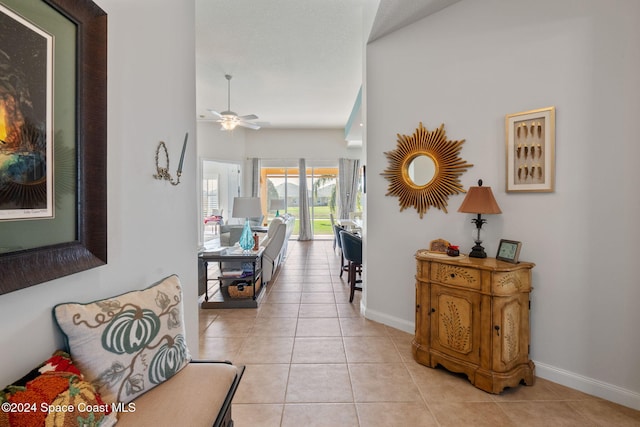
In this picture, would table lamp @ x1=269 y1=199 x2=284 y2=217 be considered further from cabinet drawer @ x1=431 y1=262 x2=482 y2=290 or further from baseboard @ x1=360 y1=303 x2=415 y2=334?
cabinet drawer @ x1=431 y1=262 x2=482 y2=290

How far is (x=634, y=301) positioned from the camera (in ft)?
6.22

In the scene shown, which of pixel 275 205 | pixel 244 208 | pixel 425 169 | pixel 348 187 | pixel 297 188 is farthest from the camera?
pixel 297 188

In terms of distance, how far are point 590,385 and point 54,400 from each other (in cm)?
293

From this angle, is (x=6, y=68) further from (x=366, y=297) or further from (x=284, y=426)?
(x=366, y=297)

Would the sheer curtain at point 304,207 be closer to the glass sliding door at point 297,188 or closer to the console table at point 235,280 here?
the glass sliding door at point 297,188

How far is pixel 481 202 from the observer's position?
2.24 m

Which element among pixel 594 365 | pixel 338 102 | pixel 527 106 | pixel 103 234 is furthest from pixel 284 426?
pixel 338 102

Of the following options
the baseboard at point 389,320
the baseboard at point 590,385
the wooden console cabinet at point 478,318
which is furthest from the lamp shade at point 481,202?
the baseboard at point 389,320

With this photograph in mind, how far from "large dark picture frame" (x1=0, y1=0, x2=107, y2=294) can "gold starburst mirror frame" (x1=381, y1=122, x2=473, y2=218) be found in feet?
8.03

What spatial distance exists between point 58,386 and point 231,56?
4.41m

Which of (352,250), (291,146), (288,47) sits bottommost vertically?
(352,250)

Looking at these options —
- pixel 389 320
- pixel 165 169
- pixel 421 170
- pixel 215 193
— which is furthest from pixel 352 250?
pixel 215 193

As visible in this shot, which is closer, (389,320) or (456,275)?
(456,275)

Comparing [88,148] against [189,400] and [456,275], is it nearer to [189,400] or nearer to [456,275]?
[189,400]
